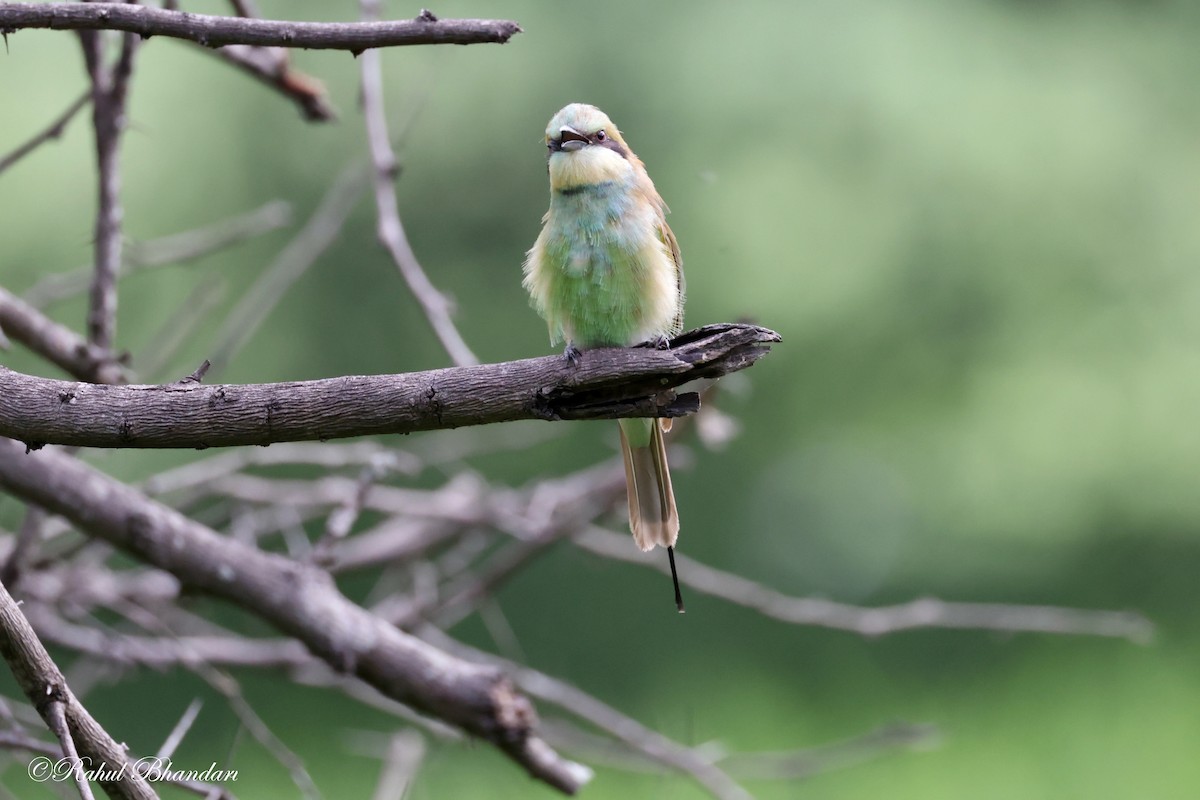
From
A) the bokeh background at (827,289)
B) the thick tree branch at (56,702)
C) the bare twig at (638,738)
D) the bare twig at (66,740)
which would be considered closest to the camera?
the bare twig at (66,740)

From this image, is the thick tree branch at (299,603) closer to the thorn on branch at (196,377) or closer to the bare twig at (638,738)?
the bare twig at (638,738)

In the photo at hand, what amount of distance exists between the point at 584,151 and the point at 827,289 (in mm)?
3177

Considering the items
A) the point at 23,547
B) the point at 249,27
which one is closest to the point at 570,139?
the point at 249,27

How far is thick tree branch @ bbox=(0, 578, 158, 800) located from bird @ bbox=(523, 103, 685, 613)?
0.78 m

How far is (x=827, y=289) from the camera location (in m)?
4.92

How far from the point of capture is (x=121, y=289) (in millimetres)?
4891

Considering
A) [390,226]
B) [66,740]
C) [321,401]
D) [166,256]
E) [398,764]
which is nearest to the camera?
[66,740]

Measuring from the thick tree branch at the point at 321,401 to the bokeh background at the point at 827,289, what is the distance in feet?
10.6

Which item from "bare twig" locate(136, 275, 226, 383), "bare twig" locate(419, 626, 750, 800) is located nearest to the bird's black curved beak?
"bare twig" locate(136, 275, 226, 383)

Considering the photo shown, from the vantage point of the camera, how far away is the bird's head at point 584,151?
185cm

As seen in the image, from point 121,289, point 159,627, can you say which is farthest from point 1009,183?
point 159,627

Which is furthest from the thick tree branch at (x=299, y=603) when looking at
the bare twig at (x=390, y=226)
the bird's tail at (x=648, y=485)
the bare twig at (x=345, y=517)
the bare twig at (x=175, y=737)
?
the bare twig at (x=175, y=737)

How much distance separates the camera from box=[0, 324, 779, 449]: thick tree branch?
127 centimetres

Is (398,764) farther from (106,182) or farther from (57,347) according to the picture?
(106,182)
